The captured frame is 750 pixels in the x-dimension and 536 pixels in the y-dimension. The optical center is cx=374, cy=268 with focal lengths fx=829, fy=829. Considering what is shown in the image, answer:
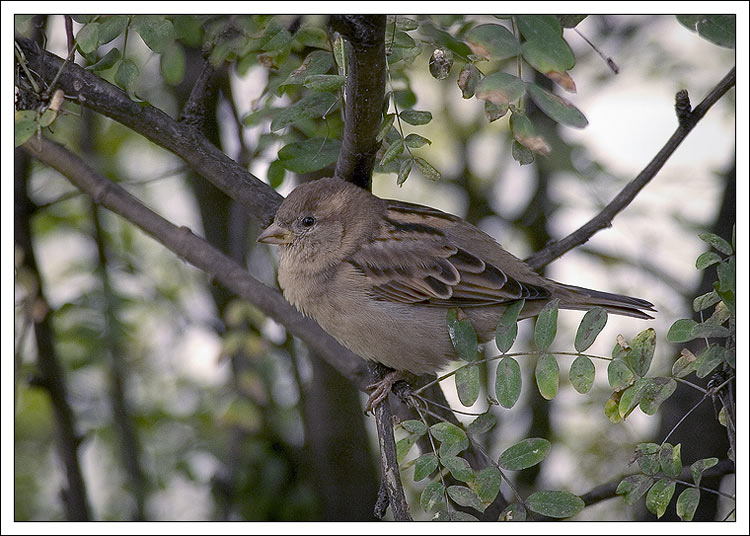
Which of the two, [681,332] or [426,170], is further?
[426,170]

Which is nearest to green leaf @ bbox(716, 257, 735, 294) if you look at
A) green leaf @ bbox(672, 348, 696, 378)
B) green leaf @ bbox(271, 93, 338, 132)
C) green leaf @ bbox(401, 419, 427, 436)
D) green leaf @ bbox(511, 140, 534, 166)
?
green leaf @ bbox(672, 348, 696, 378)

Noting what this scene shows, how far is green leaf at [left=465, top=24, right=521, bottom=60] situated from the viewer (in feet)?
5.71

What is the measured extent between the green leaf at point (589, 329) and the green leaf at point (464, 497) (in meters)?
0.44

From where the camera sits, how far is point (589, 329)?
6.73 ft

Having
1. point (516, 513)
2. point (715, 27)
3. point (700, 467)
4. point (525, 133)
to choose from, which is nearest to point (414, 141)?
point (525, 133)

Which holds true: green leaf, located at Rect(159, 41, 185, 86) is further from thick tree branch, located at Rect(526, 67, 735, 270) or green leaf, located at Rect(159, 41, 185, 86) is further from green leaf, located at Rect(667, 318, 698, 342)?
green leaf, located at Rect(667, 318, 698, 342)

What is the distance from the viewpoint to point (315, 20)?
2158 millimetres

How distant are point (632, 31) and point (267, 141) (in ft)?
6.10

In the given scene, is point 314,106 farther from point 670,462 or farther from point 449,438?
point 670,462

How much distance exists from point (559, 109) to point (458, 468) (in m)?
0.86

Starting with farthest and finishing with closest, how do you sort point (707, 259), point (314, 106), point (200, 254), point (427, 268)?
point (200, 254)
point (427, 268)
point (314, 106)
point (707, 259)

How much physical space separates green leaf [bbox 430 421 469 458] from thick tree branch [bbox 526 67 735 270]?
0.87m

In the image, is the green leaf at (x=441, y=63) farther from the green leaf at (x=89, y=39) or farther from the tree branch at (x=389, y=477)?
the tree branch at (x=389, y=477)

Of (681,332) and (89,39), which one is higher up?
(89,39)
